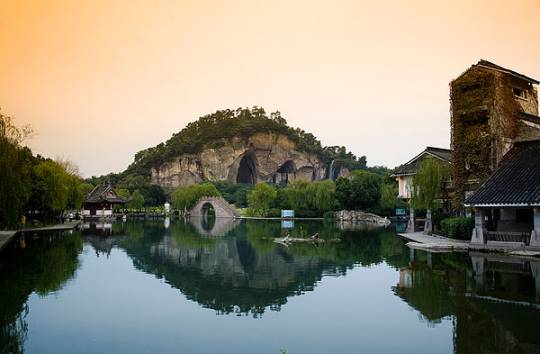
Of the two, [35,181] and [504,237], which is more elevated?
[35,181]

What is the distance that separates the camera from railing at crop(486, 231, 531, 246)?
20516mm

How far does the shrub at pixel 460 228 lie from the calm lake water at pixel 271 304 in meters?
5.18

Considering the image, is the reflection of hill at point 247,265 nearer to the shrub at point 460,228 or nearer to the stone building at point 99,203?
the shrub at point 460,228

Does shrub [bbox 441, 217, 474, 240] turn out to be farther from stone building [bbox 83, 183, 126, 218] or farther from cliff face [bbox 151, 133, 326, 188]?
cliff face [bbox 151, 133, 326, 188]

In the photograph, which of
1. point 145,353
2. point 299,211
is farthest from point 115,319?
point 299,211

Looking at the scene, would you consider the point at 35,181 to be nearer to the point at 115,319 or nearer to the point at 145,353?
the point at 115,319

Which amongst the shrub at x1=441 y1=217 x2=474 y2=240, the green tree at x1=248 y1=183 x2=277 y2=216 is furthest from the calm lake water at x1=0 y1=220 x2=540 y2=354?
the green tree at x1=248 y1=183 x2=277 y2=216

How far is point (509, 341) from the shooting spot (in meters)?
8.08

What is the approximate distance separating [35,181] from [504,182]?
31.6 m

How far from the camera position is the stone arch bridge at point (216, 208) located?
70.1 metres

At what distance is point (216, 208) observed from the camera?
7206 cm

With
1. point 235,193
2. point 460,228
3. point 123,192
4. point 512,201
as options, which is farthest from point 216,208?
point 512,201

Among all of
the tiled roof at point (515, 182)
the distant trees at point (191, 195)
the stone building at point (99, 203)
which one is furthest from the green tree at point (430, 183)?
the distant trees at point (191, 195)

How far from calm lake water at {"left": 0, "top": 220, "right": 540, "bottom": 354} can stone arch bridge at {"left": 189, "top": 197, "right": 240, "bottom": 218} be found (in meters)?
49.6
